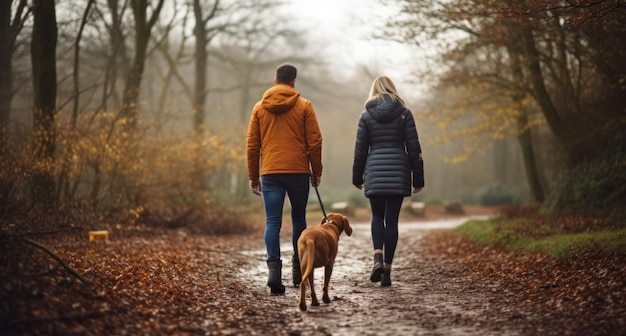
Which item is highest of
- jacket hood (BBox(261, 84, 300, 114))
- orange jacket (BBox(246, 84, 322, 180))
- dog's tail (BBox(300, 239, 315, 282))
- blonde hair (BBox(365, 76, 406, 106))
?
blonde hair (BBox(365, 76, 406, 106))

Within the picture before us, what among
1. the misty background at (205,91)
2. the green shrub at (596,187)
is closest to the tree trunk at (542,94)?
the misty background at (205,91)

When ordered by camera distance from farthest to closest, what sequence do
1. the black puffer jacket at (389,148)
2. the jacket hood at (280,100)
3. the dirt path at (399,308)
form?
1. the black puffer jacket at (389,148)
2. the jacket hood at (280,100)
3. the dirt path at (399,308)

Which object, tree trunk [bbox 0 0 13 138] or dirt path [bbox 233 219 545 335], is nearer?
dirt path [bbox 233 219 545 335]

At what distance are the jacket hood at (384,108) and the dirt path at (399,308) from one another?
1.93 metres

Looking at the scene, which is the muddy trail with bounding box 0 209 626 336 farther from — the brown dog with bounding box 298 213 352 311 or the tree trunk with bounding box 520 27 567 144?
the tree trunk with bounding box 520 27 567 144

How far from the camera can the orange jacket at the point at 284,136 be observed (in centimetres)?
680

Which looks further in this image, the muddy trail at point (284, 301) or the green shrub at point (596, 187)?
the green shrub at point (596, 187)

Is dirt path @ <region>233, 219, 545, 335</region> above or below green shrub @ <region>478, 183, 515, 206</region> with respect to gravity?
below

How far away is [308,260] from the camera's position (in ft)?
19.2

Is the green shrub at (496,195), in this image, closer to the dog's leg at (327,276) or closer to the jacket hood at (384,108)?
the jacket hood at (384,108)

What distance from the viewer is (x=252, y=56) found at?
32281 millimetres

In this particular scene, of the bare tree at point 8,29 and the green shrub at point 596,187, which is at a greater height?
the bare tree at point 8,29

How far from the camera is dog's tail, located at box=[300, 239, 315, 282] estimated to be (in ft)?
19.0

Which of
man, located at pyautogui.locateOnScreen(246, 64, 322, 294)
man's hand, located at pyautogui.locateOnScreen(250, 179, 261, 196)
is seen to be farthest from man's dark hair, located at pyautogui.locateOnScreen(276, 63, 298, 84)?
man's hand, located at pyautogui.locateOnScreen(250, 179, 261, 196)
